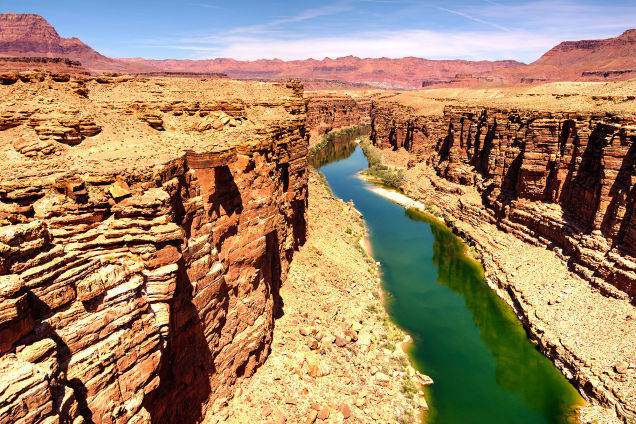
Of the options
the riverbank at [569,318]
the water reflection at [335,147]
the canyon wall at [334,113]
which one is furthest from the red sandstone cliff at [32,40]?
the riverbank at [569,318]

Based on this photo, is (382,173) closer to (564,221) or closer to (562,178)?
(562,178)

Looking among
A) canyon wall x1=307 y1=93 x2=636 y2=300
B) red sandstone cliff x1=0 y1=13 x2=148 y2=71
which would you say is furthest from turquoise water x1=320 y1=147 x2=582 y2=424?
red sandstone cliff x1=0 y1=13 x2=148 y2=71

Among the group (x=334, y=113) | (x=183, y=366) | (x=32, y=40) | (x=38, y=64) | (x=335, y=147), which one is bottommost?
(x=183, y=366)

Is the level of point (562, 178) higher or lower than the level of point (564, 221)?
higher

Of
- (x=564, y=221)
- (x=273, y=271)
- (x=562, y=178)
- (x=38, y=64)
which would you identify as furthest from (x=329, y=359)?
(x=38, y=64)

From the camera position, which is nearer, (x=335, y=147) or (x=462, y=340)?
(x=462, y=340)

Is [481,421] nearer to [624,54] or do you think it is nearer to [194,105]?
[194,105]

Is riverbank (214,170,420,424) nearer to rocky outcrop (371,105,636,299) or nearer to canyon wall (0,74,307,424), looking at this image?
canyon wall (0,74,307,424)
